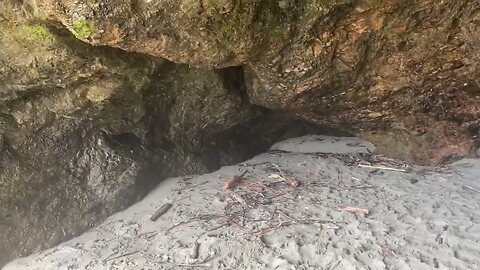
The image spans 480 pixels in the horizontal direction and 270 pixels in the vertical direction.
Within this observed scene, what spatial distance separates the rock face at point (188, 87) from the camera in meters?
2.59

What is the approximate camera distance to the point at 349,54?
3207 millimetres

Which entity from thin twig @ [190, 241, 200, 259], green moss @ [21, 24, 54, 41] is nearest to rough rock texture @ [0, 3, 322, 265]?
green moss @ [21, 24, 54, 41]

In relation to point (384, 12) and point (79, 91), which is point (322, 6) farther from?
point (79, 91)

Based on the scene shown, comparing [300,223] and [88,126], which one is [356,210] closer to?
[300,223]

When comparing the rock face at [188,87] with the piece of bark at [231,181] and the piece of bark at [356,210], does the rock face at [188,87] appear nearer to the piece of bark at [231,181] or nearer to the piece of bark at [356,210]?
the piece of bark at [231,181]

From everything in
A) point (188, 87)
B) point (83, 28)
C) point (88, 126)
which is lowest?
point (88, 126)

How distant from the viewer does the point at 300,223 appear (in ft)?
10.4

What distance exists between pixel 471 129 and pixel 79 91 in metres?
2.92

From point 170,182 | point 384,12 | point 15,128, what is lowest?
point 170,182

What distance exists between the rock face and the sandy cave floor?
23 cm

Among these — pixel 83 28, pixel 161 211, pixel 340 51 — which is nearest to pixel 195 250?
pixel 161 211

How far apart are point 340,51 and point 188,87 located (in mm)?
1201

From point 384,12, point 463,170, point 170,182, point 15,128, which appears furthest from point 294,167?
point 15,128

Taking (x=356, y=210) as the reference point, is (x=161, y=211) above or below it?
above
